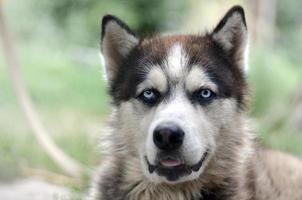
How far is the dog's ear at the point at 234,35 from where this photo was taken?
562cm

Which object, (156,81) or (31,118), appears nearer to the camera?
(156,81)

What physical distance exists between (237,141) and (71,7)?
1873cm

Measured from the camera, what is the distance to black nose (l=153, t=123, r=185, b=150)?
4.93m

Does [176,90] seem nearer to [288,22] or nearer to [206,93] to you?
[206,93]

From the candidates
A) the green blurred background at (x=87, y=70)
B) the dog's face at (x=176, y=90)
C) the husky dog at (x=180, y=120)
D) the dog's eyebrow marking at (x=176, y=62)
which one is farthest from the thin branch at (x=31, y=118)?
the dog's eyebrow marking at (x=176, y=62)

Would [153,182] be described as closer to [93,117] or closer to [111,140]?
[111,140]

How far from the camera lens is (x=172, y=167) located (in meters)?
5.14

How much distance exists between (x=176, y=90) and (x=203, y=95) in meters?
0.20

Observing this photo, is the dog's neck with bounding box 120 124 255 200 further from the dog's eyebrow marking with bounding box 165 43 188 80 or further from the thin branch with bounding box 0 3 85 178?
the thin branch with bounding box 0 3 85 178

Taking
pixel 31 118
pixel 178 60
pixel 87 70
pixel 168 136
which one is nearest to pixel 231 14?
pixel 178 60

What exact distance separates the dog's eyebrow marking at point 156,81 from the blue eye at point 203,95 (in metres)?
0.22

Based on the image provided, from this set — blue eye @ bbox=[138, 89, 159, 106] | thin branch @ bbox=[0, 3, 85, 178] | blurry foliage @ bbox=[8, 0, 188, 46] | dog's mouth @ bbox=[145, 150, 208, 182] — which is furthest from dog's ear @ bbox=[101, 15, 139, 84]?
blurry foliage @ bbox=[8, 0, 188, 46]

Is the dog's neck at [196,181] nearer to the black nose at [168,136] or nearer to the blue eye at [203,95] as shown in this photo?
the blue eye at [203,95]

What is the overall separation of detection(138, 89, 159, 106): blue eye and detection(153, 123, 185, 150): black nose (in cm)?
38
